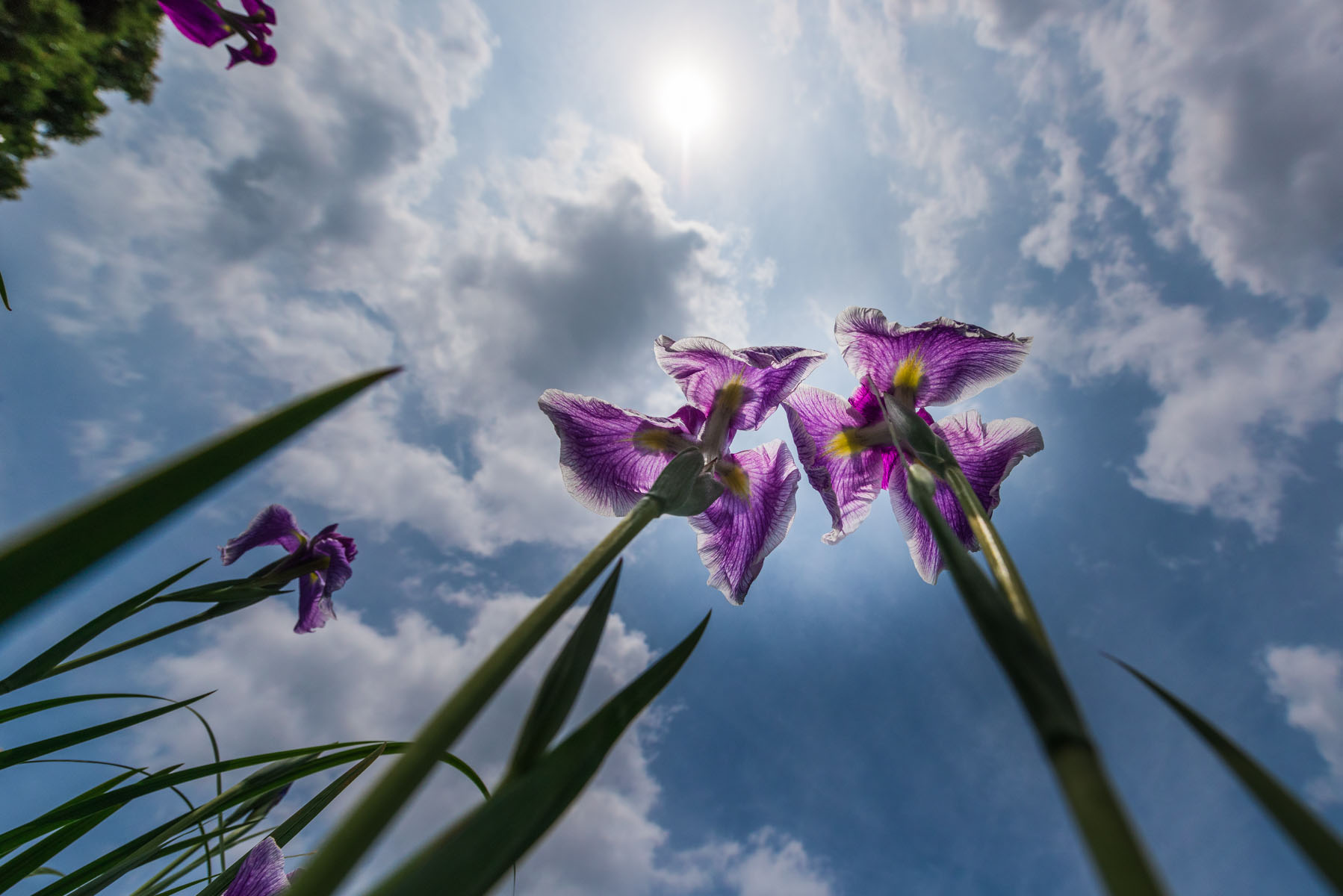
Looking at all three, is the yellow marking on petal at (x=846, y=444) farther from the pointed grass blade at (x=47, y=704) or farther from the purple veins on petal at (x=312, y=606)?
the purple veins on petal at (x=312, y=606)

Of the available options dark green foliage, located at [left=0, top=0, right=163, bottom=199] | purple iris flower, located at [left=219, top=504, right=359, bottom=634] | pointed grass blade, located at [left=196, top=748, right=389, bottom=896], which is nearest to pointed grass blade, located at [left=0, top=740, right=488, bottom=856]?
pointed grass blade, located at [left=196, top=748, right=389, bottom=896]

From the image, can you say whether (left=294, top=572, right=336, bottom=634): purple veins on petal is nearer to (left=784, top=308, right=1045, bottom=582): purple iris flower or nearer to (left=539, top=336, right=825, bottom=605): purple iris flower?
(left=539, top=336, right=825, bottom=605): purple iris flower

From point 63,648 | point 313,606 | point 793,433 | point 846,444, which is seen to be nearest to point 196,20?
point 63,648

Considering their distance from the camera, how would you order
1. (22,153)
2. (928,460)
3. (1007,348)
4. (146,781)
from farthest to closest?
(22,153) < (1007,348) < (146,781) < (928,460)

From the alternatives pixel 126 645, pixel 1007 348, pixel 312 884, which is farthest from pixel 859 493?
pixel 126 645

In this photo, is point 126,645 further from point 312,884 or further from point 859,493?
point 859,493

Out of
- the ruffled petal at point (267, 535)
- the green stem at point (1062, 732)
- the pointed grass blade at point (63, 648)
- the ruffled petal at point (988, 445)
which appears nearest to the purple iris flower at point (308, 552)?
the ruffled petal at point (267, 535)
